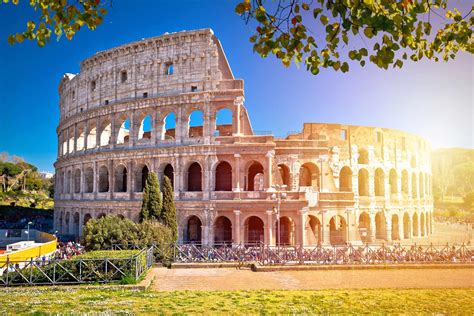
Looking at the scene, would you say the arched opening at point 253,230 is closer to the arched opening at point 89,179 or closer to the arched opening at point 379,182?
the arched opening at point 379,182

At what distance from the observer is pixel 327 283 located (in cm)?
1452

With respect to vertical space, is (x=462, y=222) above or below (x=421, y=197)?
below

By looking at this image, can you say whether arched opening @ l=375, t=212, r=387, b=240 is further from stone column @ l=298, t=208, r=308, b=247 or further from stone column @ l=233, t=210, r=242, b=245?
stone column @ l=233, t=210, r=242, b=245

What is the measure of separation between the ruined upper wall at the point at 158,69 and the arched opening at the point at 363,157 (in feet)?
48.4

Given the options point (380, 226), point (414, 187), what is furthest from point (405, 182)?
point (380, 226)

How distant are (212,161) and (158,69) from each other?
923 centimetres

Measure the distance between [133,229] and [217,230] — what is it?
1078 centimetres

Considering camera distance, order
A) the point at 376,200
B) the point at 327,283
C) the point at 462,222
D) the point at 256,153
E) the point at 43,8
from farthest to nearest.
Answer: the point at 462,222
the point at 376,200
the point at 256,153
the point at 327,283
the point at 43,8

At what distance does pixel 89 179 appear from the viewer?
3562 centimetres

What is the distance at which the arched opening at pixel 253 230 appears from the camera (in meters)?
28.4

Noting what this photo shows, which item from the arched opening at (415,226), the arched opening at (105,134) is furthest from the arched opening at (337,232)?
the arched opening at (105,134)

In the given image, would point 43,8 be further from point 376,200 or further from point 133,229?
point 376,200

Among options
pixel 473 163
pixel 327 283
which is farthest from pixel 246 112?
pixel 473 163

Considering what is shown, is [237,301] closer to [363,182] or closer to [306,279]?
[306,279]
